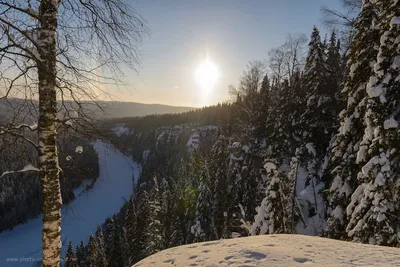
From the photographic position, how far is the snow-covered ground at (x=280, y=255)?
3336 mm

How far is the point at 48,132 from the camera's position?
180 inches

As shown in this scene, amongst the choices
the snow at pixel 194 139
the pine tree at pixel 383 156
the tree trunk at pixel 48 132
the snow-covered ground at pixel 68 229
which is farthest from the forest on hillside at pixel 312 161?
the snow at pixel 194 139

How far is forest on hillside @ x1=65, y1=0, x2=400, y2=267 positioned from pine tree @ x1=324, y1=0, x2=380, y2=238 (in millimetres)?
36

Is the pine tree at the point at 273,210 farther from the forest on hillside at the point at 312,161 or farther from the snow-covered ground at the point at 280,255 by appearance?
the snow-covered ground at the point at 280,255

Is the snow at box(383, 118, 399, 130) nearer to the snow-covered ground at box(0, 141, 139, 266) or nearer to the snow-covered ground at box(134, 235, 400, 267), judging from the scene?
the snow-covered ground at box(134, 235, 400, 267)

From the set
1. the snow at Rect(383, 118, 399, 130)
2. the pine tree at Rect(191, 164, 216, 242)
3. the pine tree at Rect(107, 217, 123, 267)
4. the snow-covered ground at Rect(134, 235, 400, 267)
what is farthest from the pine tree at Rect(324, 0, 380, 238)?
the pine tree at Rect(107, 217, 123, 267)

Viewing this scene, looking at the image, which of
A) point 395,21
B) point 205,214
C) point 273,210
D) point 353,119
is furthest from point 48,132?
point 205,214

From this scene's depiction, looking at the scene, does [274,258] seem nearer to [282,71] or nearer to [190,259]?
[190,259]

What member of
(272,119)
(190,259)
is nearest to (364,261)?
(190,259)

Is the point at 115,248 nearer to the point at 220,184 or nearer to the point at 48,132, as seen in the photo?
the point at 220,184

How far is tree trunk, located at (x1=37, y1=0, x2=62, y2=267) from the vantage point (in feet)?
14.4

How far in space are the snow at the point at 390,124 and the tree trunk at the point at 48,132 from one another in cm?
824

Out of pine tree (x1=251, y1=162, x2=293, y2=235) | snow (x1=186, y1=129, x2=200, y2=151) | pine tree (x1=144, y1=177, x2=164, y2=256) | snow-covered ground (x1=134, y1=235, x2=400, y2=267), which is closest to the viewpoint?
snow-covered ground (x1=134, y1=235, x2=400, y2=267)

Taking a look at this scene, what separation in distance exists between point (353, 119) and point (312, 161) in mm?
10107
